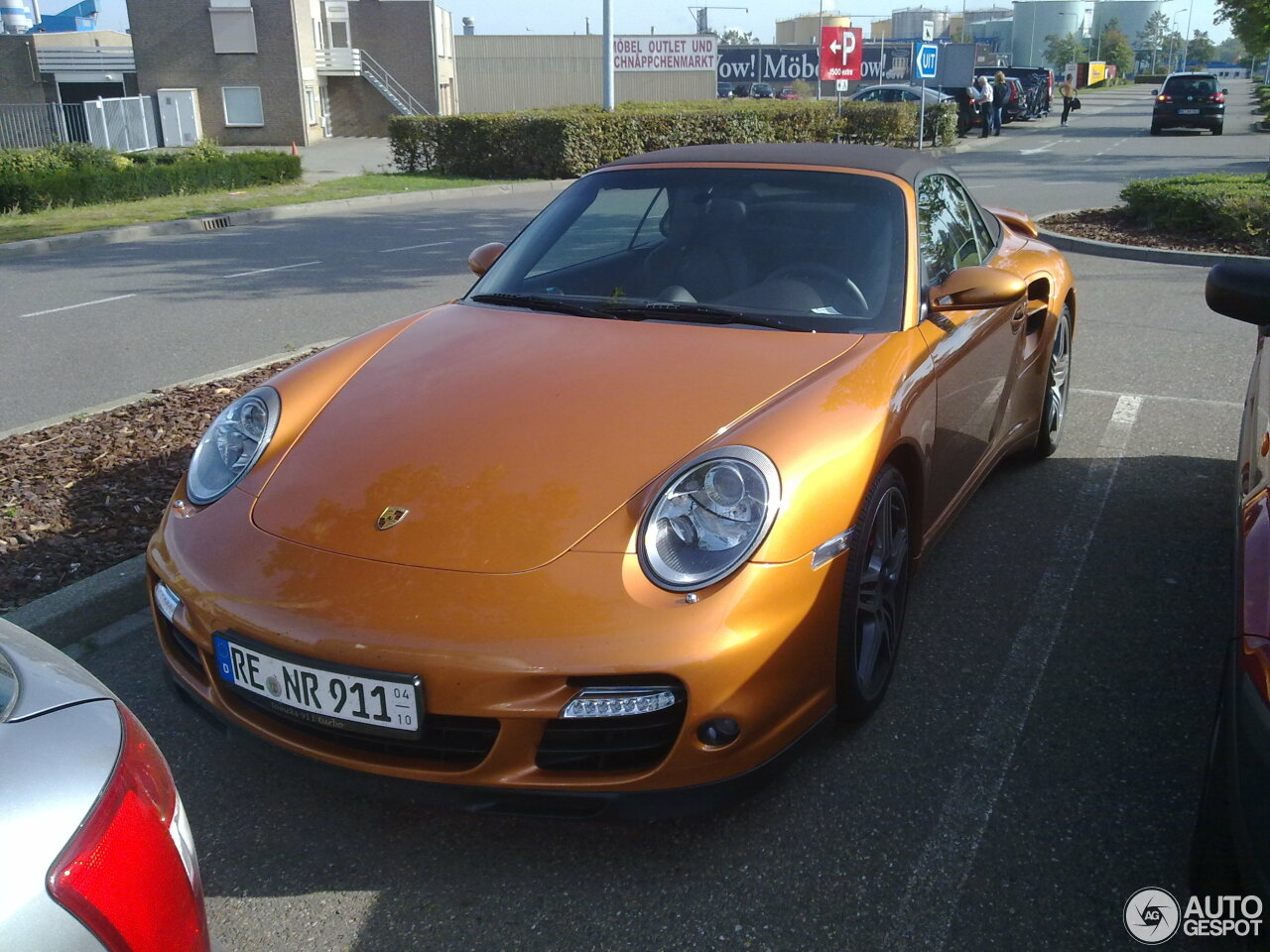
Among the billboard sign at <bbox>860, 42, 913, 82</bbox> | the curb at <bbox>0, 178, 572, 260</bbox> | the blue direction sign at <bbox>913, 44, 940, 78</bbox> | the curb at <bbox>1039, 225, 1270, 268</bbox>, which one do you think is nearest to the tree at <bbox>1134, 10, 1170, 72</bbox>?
the billboard sign at <bbox>860, 42, 913, 82</bbox>

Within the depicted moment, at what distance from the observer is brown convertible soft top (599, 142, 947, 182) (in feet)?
12.7

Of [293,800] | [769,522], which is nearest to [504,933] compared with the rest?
[293,800]

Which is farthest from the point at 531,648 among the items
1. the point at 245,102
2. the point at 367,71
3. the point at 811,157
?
the point at 367,71

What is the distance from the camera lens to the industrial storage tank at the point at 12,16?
45.5m

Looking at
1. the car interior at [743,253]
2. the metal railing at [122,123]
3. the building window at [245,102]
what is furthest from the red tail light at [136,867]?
the building window at [245,102]

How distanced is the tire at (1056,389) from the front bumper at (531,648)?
2707mm

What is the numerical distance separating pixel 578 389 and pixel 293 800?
1.27 m

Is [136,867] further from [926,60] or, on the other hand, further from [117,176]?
[926,60]

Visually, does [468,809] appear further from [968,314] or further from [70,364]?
[70,364]

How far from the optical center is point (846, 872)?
8.13ft

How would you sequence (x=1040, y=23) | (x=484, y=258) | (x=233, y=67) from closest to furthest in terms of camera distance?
(x=484, y=258), (x=233, y=67), (x=1040, y=23)

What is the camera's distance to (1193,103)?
30.8 m

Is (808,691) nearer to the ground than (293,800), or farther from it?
farther from it

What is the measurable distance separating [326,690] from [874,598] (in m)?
1.40
